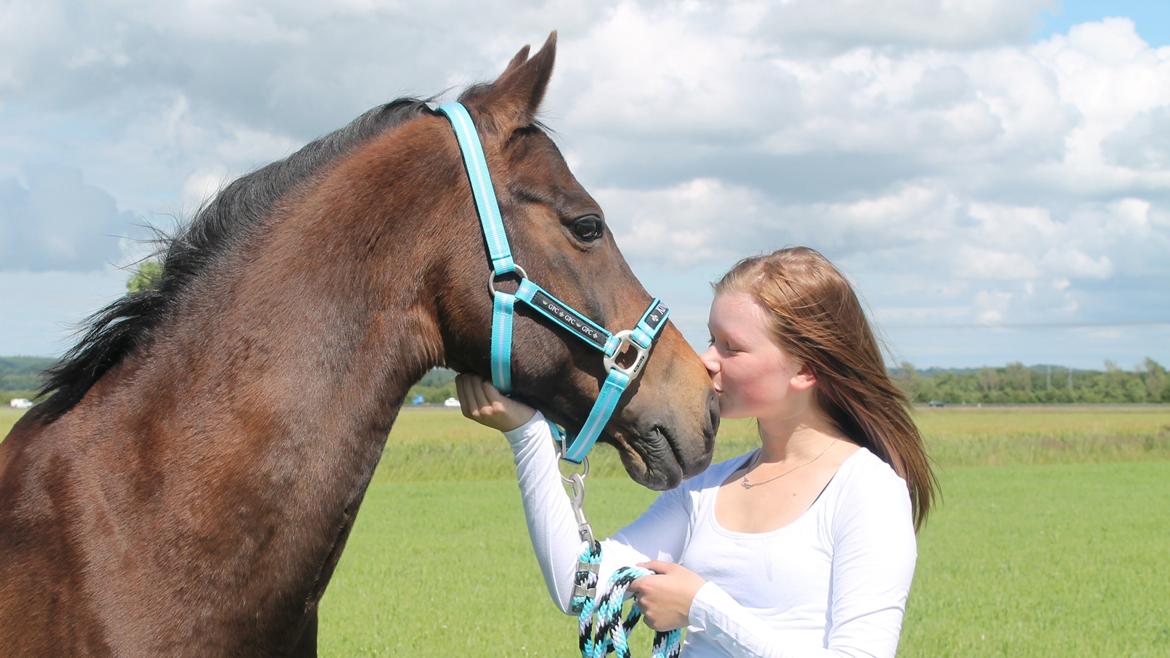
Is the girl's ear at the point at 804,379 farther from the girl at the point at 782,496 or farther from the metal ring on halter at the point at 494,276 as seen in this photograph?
the metal ring on halter at the point at 494,276

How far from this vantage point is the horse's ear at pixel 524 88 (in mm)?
3014

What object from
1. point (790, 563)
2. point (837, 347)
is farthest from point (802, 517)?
point (837, 347)

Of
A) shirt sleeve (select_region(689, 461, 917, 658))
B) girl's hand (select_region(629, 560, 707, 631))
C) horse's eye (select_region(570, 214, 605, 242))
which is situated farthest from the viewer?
horse's eye (select_region(570, 214, 605, 242))

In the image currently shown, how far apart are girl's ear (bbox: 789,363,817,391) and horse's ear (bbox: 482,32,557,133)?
1.06 meters

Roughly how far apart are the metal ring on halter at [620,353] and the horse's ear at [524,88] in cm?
66

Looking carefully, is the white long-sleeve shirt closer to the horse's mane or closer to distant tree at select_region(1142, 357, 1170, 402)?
the horse's mane

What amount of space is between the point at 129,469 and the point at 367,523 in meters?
16.2

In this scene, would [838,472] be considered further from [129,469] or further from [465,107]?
[129,469]

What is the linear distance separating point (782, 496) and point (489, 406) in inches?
34.1

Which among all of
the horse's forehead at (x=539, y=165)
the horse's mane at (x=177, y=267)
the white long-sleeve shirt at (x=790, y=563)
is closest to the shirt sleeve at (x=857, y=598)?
the white long-sleeve shirt at (x=790, y=563)

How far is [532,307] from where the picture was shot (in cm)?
284

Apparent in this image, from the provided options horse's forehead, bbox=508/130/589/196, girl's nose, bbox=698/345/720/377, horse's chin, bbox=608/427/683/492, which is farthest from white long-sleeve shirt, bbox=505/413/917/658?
horse's forehead, bbox=508/130/589/196

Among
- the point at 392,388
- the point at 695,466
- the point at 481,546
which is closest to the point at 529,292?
the point at 392,388

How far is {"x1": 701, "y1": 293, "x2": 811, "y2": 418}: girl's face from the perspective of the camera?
304 centimetres
